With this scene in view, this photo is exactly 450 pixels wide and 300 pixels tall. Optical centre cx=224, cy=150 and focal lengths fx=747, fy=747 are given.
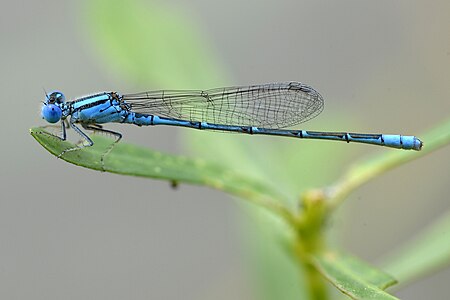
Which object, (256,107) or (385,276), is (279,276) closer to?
(256,107)

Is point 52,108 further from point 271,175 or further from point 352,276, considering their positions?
point 352,276

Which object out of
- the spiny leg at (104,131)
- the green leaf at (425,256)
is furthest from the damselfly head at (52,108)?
the green leaf at (425,256)

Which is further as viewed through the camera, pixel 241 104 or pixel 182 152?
pixel 182 152

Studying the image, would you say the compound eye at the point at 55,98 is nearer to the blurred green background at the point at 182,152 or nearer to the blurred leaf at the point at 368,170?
the blurred leaf at the point at 368,170

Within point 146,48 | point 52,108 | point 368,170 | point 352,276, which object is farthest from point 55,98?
point 352,276

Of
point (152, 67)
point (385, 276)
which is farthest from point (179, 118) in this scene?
point (385, 276)
